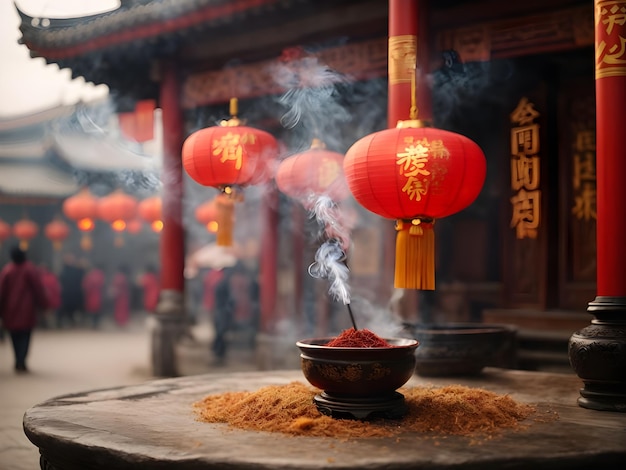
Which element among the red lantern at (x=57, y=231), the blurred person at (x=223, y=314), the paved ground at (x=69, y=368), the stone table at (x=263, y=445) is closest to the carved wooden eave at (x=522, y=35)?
the stone table at (x=263, y=445)

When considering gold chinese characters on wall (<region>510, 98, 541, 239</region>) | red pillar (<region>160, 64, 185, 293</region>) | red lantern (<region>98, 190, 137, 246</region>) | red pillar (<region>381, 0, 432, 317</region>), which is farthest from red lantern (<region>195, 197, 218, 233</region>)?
red pillar (<region>381, 0, 432, 317</region>)

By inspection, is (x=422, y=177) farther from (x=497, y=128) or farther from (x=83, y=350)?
(x=83, y=350)

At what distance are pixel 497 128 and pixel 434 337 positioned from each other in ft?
12.5

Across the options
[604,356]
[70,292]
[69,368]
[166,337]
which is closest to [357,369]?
[604,356]

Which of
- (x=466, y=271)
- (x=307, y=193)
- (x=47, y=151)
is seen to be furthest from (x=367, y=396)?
(x=47, y=151)

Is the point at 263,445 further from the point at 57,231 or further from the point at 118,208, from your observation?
the point at 57,231

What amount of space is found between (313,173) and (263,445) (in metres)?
4.02

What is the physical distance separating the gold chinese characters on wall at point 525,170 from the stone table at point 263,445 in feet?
12.6

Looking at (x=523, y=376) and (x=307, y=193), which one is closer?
(x=523, y=376)

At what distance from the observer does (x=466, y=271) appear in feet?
30.7

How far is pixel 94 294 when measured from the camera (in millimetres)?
19594

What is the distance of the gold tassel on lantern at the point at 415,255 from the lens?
4.89 meters

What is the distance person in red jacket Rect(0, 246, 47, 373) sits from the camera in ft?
38.0

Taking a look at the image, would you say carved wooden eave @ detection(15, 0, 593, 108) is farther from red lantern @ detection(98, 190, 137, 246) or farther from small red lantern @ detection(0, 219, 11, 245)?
small red lantern @ detection(0, 219, 11, 245)
